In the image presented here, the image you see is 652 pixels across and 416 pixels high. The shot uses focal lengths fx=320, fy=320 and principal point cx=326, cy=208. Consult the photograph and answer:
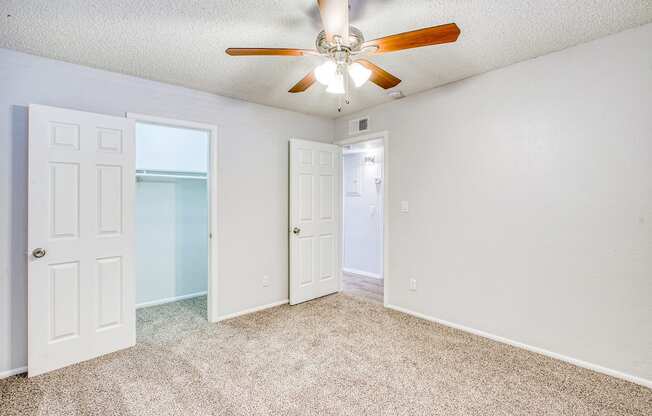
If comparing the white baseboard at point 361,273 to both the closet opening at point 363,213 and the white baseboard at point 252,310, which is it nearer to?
the closet opening at point 363,213

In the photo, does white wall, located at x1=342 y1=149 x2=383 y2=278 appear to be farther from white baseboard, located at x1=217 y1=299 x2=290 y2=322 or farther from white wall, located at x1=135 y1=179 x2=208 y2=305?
white wall, located at x1=135 y1=179 x2=208 y2=305

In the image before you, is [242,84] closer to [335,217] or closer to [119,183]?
[119,183]

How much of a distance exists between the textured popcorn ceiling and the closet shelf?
1.11 metres

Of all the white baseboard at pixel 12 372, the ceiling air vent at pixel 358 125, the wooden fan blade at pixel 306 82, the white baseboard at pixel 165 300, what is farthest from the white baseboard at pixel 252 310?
the wooden fan blade at pixel 306 82

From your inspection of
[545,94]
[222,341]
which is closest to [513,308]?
[545,94]

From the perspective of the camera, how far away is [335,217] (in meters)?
4.25

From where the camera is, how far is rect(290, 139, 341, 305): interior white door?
3816 millimetres

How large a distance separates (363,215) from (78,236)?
4089 millimetres

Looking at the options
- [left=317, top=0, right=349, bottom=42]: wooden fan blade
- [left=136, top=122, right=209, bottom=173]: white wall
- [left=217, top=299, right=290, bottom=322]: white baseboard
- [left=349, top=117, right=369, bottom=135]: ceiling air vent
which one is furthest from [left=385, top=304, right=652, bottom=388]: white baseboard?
[left=136, top=122, right=209, bottom=173]: white wall

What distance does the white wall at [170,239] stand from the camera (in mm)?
3762

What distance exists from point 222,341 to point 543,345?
2.67 metres

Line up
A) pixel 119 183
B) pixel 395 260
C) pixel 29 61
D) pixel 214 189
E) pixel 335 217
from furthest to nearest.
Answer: pixel 335 217, pixel 395 260, pixel 214 189, pixel 119 183, pixel 29 61

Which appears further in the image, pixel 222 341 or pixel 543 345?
pixel 222 341

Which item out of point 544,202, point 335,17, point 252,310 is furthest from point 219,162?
point 544,202
